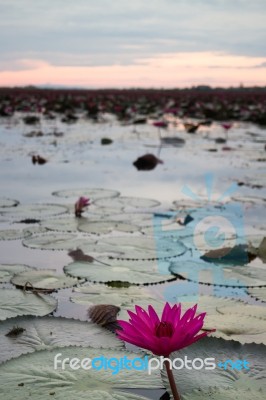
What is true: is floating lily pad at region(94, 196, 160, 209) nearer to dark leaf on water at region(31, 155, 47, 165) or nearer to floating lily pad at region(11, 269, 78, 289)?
floating lily pad at region(11, 269, 78, 289)

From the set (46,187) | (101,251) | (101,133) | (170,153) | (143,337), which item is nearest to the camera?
(143,337)

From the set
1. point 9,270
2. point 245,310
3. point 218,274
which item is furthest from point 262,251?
point 9,270

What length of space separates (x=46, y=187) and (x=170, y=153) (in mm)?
2614

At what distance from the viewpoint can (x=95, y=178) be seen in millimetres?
4691

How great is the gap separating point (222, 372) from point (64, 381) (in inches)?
14.9

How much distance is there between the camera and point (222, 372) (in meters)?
1.44

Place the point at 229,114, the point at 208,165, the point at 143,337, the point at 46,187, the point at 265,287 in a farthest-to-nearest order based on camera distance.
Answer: the point at 229,114, the point at 208,165, the point at 46,187, the point at 265,287, the point at 143,337

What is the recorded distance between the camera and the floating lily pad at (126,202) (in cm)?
353

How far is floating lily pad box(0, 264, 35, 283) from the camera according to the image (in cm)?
220

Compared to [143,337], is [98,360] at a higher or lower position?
lower

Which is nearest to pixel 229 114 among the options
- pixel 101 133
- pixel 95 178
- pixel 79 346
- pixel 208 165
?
pixel 101 133

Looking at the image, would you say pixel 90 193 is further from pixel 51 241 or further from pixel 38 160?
pixel 38 160

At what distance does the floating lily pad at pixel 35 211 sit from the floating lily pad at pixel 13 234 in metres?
0.33

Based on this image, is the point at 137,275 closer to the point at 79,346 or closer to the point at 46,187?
the point at 79,346
